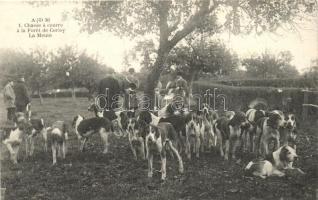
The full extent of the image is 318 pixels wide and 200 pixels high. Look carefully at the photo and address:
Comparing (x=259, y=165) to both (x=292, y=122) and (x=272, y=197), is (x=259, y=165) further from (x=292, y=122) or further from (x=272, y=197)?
(x=292, y=122)

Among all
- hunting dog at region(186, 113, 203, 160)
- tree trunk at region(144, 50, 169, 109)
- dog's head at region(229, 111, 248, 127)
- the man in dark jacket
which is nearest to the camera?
dog's head at region(229, 111, 248, 127)

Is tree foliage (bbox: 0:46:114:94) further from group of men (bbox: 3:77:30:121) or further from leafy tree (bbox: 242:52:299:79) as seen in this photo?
leafy tree (bbox: 242:52:299:79)

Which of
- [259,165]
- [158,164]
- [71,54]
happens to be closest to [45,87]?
[71,54]

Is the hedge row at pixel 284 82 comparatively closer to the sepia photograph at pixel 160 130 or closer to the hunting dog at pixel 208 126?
the sepia photograph at pixel 160 130

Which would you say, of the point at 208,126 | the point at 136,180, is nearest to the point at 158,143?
the point at 136,180

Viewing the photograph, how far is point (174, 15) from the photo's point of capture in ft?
44.6

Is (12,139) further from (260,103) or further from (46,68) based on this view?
(46,68)

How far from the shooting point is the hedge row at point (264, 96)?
1434cm

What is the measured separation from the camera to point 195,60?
1039 inches

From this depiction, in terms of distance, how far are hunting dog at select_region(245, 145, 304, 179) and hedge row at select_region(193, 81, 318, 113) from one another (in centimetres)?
576

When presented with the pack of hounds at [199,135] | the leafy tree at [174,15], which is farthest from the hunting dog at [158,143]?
the leafy tree at [174,15]

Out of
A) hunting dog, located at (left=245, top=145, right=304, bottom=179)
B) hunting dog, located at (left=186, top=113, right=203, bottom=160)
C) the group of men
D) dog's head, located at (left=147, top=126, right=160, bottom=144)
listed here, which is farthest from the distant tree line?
hunting dog, located at (left=245, top=145, right=304, bottom=179)

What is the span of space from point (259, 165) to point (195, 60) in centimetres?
1875

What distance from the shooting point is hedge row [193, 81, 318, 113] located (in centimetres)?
1434
